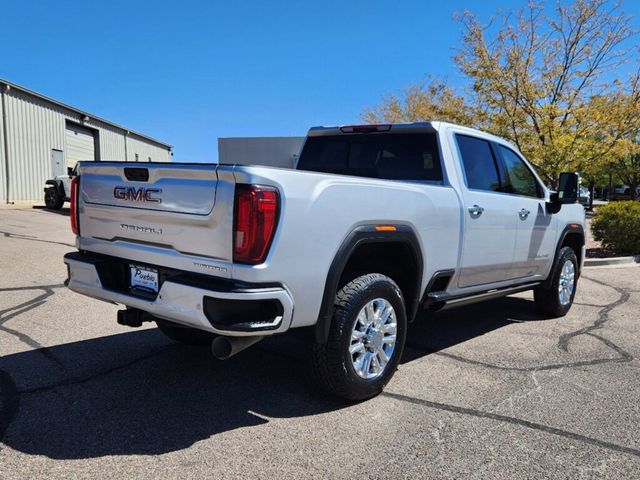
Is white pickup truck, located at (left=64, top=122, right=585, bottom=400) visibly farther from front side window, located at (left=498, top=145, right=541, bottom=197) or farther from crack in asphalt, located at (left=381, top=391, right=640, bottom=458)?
crack in asphalt, located at (left=381, top=391, right=640, bottom=458)

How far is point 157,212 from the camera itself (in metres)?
3.23

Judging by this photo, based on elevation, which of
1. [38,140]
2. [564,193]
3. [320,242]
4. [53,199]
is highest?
[38,140]

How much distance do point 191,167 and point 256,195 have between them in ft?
1.61

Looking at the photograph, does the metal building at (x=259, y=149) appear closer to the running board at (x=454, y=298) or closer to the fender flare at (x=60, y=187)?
the fender flare at (x=60, y=187)

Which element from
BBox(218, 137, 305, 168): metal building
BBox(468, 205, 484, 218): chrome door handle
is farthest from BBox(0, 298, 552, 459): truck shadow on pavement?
BBox(218, 137, 305, 168): metal building

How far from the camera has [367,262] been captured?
3.80 meters

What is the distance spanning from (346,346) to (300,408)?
552 millimetres

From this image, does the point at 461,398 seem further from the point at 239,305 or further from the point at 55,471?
the point at 55,471

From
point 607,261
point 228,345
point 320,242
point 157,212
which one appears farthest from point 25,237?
point 607,261

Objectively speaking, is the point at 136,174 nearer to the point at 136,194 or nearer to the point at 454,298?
the point at 136,194

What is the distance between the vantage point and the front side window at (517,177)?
208 inches

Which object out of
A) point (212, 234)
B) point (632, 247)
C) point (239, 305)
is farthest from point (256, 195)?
point (632, 247)

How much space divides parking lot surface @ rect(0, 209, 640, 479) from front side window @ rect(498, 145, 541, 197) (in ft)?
4.90

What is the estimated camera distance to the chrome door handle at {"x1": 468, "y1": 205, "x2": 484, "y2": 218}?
446 cm
